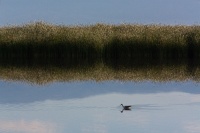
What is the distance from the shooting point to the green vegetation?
14695mm

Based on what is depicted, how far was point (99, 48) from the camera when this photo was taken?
1588cm

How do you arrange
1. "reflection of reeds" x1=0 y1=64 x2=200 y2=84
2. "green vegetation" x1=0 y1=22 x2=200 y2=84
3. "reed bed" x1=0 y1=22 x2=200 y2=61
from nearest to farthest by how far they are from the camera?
"reflection of reeds" x1=0 y1=64 x2=200 y2=84 → "green vegetation" x1=0 y1=22 x2=200 y2=84 → "reed bed" x1=0 y1=22 x2=200 y2=61

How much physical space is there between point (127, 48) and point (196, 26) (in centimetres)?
336

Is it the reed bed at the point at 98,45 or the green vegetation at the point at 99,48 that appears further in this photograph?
the reed bed at the point at 98,45

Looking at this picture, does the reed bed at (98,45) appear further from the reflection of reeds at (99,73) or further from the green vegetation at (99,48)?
the reflection of reeds at (99,73)

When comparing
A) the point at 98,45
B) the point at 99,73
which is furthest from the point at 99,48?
the point at 99,73

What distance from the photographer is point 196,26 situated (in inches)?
715

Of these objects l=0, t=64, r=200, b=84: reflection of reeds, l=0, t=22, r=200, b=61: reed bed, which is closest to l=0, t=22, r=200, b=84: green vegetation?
l=0, t=22, r=200, b=61: reed bed

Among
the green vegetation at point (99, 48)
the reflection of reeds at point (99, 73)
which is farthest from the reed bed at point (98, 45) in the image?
the reflection of reeds at point (99, 73)

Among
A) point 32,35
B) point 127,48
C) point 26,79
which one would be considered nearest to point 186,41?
point 127,48

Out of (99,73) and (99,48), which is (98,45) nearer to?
(99,48)

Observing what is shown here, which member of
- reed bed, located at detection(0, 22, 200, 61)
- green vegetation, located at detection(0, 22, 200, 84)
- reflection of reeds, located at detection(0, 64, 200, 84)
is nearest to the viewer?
reflection of reeds, located at detection(0, 64, 200, 84)

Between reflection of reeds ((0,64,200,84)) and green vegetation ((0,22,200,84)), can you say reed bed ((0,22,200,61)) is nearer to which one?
green vegetation ((0,22,200,84))

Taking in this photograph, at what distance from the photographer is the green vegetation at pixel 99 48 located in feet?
48.2
